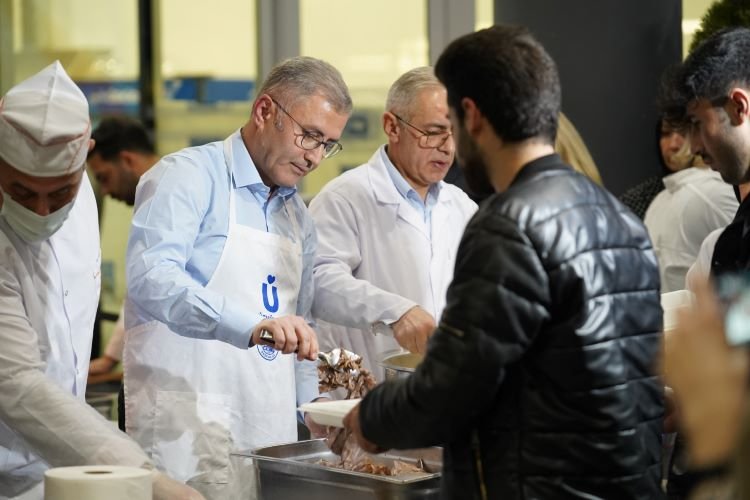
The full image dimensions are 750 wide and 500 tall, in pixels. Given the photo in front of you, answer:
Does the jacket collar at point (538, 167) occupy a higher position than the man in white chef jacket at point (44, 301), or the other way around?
the jacket collar at point (538, 167)

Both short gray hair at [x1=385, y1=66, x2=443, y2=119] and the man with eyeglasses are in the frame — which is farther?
short gray hair at [x1=385, y1=66, x2=443, y2=119]

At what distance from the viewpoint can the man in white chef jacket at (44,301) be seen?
2035mm

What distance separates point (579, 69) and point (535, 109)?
3650 millimetres

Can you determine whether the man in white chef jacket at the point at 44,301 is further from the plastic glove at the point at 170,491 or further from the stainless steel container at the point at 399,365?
the stainless steel container at the point at 399,365

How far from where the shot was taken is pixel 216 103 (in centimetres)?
620

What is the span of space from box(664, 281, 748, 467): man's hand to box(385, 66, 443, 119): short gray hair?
226cm

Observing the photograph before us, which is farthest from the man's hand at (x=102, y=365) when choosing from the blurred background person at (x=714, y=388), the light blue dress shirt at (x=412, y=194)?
the blurred background person at (x=714, y=388)

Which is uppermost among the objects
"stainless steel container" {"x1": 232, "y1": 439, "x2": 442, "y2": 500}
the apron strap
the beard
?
the beard

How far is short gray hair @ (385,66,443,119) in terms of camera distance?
336 cm

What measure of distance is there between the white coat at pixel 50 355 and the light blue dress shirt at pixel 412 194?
1065 mm

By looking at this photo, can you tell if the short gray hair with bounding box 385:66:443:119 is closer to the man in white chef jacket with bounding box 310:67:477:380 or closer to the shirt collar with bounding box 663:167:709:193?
the man in white chef jacket with bounding box 310:67:477:380

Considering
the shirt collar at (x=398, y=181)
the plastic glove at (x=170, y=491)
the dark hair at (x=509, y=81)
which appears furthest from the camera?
the shirt collar at (x=398, y=181)

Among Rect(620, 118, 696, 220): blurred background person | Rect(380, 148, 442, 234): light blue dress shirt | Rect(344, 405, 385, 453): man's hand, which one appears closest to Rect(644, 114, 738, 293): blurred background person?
Rect(620, 118, 696, 220): blurred background person

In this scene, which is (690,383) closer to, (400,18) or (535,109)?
(535,109)
